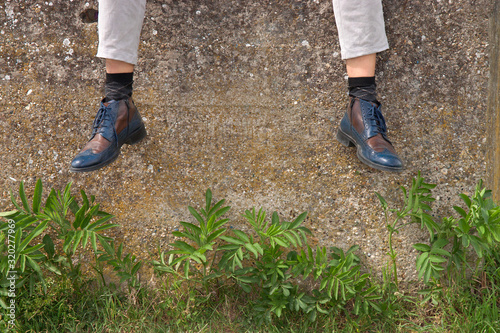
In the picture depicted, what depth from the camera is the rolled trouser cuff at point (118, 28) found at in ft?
6.68

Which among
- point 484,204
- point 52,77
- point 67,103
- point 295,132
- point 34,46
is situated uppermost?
point 34,46

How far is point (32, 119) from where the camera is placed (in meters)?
2.35

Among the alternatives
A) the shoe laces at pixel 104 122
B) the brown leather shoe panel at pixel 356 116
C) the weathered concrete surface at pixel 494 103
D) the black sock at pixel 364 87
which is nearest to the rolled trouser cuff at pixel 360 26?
the black sock at pixel 364 87

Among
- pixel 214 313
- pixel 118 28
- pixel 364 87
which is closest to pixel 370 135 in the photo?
pixel 364 87

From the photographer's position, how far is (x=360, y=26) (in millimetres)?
2039

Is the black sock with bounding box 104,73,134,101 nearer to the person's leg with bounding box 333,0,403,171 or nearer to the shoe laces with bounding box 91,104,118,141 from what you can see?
the shoe laces with bounding box 91,104,118,141

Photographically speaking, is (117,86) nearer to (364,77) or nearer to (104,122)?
(104,122)

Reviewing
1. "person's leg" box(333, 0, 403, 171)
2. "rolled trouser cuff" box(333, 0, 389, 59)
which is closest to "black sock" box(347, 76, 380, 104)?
"person's leg" box(333, 0, 403, 171)

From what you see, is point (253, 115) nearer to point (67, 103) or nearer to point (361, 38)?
point (361, 38)

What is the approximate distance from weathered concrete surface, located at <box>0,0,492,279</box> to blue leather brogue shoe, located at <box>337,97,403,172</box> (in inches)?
7.1

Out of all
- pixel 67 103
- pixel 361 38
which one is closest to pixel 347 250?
pixel 361 38

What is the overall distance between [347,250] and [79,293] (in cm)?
173

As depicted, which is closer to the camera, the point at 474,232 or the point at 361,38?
the point at 361,38

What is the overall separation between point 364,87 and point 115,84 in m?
1.48
